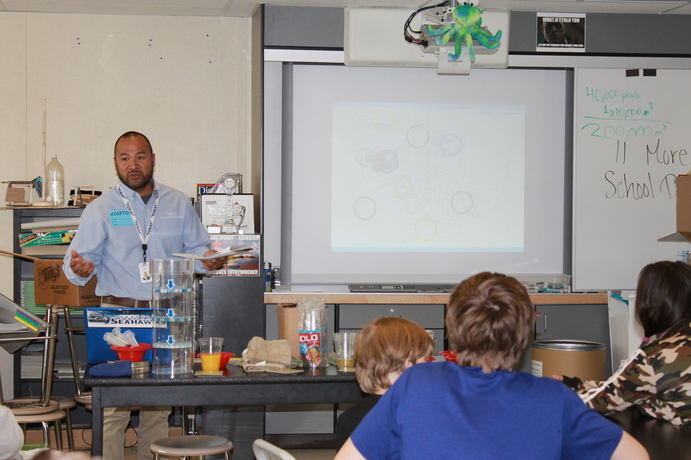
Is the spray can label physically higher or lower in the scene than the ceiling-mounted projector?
lower

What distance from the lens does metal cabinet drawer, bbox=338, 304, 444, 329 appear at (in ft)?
17.0

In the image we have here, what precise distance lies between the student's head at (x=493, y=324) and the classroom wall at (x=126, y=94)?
12.6 feet

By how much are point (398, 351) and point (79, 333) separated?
3445 millimetres

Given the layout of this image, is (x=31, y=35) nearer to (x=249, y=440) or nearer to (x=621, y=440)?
(x=249, y=440)

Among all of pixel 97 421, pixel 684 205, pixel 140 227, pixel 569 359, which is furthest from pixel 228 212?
pixel 684 205

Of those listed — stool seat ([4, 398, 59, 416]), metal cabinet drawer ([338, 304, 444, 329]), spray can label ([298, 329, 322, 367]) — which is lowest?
stool seat ([4, 398, 59, 416])

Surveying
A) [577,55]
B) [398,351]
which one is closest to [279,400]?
[398,351]

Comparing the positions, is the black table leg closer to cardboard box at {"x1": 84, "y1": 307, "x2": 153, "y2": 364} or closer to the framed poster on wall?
cardboard box at {"x1": 84, "y1": 307, "x2": 153, "y2": 364}

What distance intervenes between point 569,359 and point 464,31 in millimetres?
1690

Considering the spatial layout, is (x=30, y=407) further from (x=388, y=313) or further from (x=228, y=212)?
(x=388, y=313)

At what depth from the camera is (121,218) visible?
14.6 ft

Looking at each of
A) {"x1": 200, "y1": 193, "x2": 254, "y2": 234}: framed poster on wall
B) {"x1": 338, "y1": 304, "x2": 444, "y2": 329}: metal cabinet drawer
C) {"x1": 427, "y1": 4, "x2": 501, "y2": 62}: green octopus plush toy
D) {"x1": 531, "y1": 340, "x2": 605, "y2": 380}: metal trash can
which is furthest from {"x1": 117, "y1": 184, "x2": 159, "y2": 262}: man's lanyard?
{"x1": 531, "y1": 340, "x2": 605, "y2": 380}: metal trash can

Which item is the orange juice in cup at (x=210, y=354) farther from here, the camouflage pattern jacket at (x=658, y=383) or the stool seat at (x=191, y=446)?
the camouflage pattern jacket at (x=658, y=383)

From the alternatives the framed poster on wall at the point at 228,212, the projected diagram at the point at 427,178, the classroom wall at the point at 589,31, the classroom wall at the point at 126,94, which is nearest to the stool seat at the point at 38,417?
the framed poster on wall at the point at 228,212
